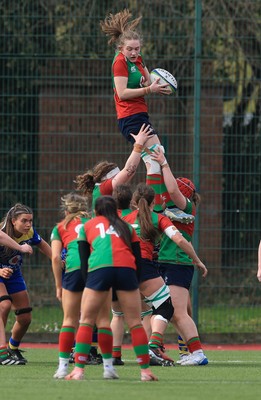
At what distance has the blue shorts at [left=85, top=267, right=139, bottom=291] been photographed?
31.6 ft

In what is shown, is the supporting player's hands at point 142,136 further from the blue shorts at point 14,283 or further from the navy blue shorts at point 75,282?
the navy blue shorts at point 75,282

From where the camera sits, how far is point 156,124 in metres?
17.1

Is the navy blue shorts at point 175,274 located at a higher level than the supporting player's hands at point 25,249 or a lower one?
lower

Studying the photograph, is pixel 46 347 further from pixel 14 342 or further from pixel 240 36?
pixel 240 36

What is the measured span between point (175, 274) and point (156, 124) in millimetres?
5129

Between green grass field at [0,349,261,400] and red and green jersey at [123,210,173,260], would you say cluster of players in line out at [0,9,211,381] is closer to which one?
red and green jersey at [123,210,173,260]

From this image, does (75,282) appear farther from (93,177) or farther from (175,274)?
(175,274)

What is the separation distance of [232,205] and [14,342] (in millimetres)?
4987

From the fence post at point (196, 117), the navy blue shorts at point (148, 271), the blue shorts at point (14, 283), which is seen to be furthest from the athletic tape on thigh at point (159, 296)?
the fence post at point (196, 117)

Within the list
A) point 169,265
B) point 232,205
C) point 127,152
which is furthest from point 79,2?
point 169,265

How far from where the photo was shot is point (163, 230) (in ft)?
37.1

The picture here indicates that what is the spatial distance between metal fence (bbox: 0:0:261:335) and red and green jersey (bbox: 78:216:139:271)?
6.91 meters

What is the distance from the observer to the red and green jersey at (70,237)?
34.2 feet

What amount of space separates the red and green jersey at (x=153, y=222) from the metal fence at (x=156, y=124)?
5020mm
